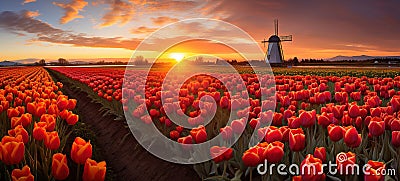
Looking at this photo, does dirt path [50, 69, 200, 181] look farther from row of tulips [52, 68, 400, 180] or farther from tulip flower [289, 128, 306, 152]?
tulip flower [289, 128, 306, 152]

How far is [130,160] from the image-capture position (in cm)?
590

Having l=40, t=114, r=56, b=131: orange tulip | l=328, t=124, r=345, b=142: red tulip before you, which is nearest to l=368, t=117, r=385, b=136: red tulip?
l=328, t=124, r=345, b=142: red tulip

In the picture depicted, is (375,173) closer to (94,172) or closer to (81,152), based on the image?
(94,172)

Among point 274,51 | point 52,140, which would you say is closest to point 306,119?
point 52,140

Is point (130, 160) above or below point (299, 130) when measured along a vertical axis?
below

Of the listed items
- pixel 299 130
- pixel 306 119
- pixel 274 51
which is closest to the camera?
pixel 299 130

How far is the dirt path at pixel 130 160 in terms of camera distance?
4.84 metres

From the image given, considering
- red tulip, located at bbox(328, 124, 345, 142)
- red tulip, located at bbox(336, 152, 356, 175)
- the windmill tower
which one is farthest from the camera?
the windmill tower

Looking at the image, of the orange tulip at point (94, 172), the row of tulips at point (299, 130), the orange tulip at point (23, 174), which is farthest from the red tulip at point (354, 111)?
the orange tulip at point (23, 174)

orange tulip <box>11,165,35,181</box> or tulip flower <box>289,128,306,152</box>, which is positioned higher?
tulip flower <box>289,128,306,152</box>

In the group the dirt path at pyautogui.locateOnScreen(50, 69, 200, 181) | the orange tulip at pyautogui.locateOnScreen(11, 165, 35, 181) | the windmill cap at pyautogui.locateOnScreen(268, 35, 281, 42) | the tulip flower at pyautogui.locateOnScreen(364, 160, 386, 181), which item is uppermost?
the windmill cap at pyautogui.locateOnScreen(268, 35, 281, 42)

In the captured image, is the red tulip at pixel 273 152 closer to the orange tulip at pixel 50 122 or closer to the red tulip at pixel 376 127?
the red tulip at pixel 376 127

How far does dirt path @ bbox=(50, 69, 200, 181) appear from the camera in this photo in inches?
191

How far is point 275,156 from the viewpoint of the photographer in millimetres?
2787
